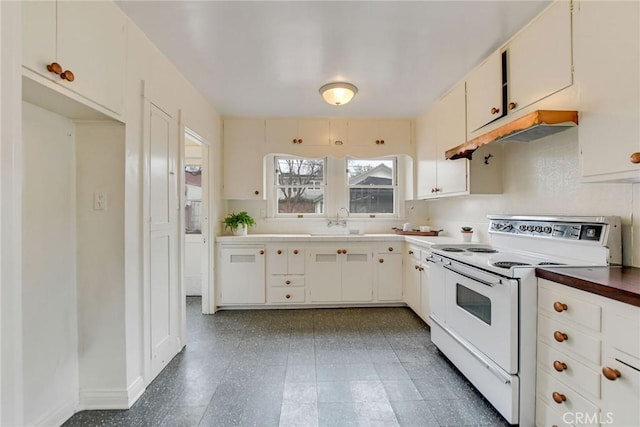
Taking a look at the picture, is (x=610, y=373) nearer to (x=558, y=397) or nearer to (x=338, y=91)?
(x=558, y=397)

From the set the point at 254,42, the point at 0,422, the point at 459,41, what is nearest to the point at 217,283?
the point at 254,42

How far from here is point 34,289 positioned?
60.9 inches

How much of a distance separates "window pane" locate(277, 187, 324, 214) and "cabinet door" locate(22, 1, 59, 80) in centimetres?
290

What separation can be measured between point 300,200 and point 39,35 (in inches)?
121

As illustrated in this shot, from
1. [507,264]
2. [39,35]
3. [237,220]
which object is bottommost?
[507,264]

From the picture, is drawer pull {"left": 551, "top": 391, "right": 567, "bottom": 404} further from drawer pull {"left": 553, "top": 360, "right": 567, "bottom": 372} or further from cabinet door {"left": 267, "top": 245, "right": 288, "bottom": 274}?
cabinet door {"left": 267, "top": 245, "right": 288, "bottom": 274}

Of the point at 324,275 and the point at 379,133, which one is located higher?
the point at 379,133

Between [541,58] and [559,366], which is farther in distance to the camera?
[541,58]

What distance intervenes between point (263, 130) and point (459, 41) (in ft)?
7.78

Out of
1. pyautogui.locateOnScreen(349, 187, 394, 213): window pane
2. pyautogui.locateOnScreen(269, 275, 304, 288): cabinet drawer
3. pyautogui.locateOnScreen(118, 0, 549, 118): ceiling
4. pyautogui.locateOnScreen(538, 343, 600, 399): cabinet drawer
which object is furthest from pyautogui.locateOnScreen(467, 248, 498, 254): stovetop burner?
pyautogui.locateOnScreen(269, 275, 304, 288): cabinet drawer

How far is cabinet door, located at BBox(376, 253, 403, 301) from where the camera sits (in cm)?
359

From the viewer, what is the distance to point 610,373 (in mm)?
1172

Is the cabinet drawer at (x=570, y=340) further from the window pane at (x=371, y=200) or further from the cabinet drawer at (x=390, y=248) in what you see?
the window pane at (x=371, y=200)

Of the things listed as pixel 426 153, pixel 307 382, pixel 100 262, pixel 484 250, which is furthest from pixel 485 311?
pixel 100 262
